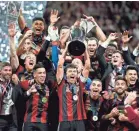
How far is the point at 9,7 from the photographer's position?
360 inches

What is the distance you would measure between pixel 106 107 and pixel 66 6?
246 inches

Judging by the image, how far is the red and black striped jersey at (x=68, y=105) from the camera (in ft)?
24.4

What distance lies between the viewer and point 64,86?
7527 millimetres

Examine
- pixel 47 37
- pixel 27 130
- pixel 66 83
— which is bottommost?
pixel 27 130

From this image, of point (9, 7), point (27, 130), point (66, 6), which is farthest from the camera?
point (66, 6)

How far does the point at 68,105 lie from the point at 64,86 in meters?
0.26

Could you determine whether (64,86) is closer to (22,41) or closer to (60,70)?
(60,70)

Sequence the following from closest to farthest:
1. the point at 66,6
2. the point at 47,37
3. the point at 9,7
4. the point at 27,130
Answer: the point at 27,130 → the point at 47,37 → the point at 9,7 → the point at 66,6

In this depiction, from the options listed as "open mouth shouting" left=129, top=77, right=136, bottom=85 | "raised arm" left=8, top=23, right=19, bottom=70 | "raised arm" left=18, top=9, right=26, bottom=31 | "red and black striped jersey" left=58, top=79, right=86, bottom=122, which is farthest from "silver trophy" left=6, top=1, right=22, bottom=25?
"open mouth shouting" left=129, top=77, right=136, bottom=85

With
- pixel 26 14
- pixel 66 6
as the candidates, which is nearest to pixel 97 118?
pixel 26 14

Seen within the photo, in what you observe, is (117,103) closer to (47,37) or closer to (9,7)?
(47,37)

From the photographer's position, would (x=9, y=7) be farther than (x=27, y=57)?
Yes

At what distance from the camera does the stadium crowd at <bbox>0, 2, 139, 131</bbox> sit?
7.43 meters

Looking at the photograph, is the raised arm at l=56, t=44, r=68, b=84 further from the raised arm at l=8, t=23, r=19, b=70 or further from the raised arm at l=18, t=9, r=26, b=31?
the raised arm at l=18, t=9, r=26, b=31
